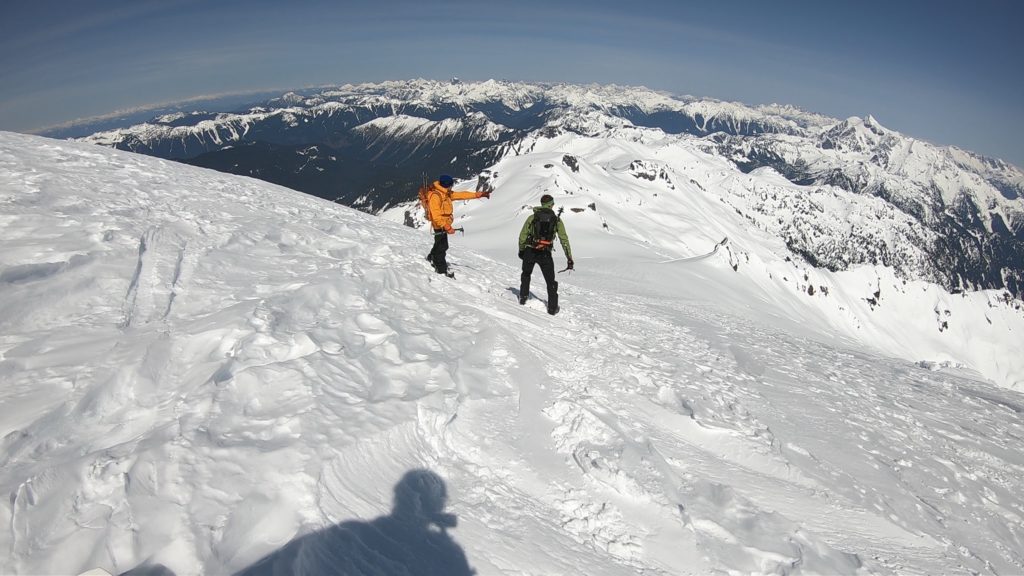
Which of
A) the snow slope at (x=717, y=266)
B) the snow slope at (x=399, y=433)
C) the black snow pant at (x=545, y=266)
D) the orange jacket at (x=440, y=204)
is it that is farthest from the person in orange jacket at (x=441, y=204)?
the snow slope at (x=717, y=266)

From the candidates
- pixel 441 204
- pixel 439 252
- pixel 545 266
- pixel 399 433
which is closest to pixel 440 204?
pixel 441 204

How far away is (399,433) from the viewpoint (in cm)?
490

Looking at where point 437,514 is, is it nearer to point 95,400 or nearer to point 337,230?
point 95,400

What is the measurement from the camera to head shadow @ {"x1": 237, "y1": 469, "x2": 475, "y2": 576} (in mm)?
3301

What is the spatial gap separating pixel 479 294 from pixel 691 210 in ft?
438

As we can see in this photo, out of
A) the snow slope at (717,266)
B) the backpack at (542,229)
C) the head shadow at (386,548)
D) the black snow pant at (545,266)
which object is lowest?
the snow slope at (717,266)

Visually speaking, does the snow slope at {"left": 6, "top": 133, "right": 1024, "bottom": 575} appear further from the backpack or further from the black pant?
the backpack

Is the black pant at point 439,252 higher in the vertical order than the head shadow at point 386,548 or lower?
higher

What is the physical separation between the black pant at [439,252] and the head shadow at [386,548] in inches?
298

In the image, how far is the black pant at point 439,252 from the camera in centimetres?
1115

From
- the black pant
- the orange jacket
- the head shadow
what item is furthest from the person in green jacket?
the head shadow

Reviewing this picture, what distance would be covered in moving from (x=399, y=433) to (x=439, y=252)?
6.91 metres

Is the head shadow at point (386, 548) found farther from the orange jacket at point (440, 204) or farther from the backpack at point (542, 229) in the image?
the orange jacket at point (440, 204)

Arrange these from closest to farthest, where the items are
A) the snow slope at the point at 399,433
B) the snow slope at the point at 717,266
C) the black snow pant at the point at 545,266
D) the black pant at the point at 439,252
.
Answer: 1. the snow slope at the point at 399,433
2. the black snow pant at the point at 545,266
3. the black pant at the point at 439,252
4. the snow slope at the point at 717,266
